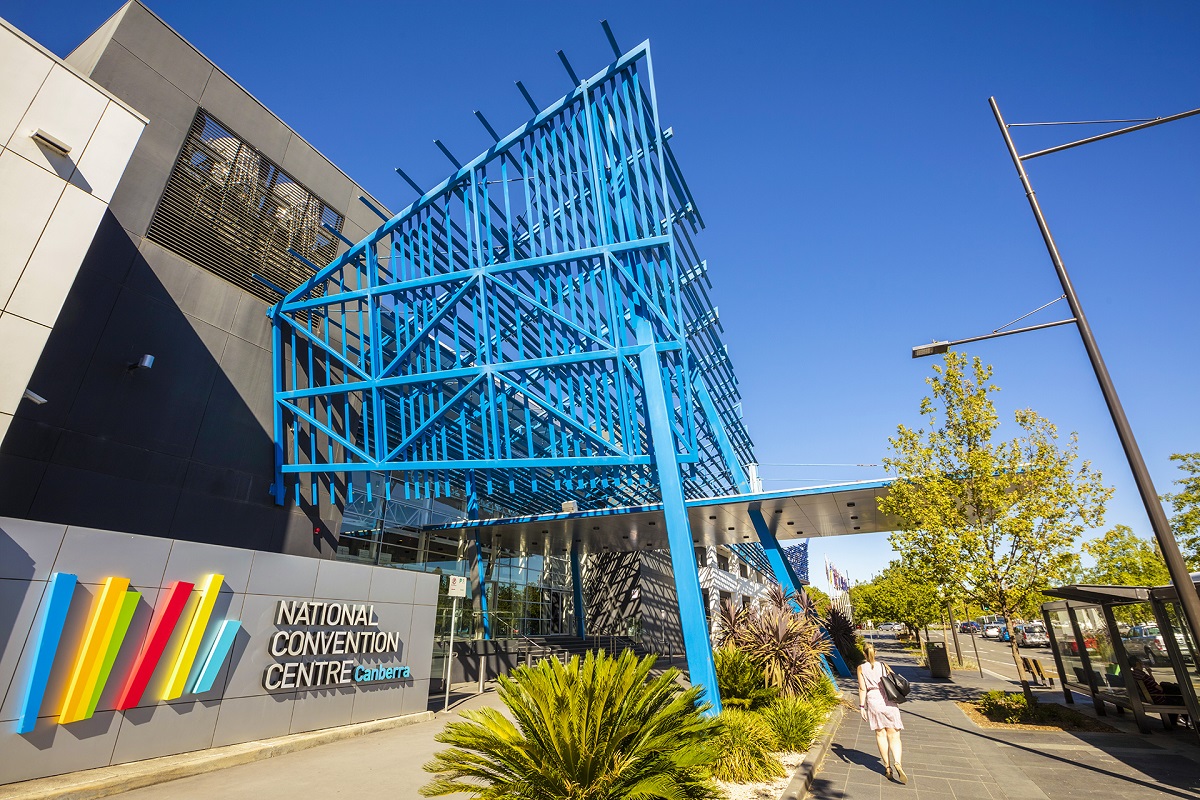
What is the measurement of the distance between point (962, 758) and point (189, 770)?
11338 mm

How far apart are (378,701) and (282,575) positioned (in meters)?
3.56

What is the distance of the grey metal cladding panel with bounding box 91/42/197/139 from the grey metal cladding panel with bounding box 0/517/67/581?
33.8ft

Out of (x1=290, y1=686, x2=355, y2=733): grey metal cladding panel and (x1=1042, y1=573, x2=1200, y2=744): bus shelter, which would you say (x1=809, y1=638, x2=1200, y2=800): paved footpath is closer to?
(x1=1042, y1=573, x2=1200, y2=744): bus shelter

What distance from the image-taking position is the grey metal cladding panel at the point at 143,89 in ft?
42.0

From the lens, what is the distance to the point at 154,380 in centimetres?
1252

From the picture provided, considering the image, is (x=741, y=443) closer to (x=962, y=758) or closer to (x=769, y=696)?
(x=769, y=696)

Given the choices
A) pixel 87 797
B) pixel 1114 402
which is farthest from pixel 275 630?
pixel 1114 402

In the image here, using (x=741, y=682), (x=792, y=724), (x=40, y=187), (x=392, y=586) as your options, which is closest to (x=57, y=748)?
(x=392, y=586)

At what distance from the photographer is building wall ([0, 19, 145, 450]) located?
23.1ft

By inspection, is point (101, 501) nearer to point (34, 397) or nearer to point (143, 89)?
point (34, 397)

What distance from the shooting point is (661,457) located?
13.0m

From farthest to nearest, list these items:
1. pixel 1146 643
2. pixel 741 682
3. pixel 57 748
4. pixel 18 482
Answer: pixel 741 682
pixel 1146 643
pixel 18 482
pixel 57 748

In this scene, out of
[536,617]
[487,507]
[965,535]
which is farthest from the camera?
[536,617]

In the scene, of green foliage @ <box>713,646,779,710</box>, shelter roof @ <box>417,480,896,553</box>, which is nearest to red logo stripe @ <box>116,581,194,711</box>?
green foliage @ <box>713,646,779,710</box>
